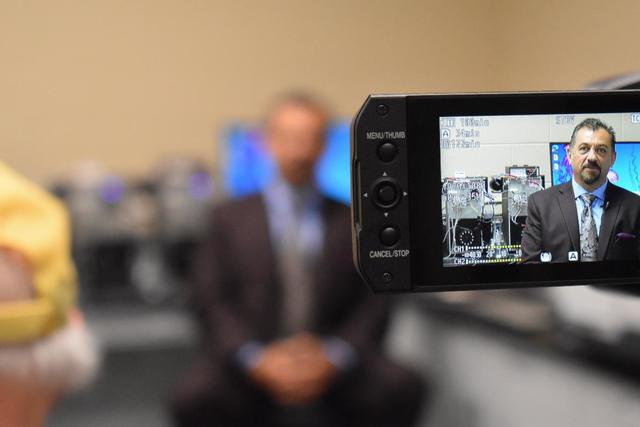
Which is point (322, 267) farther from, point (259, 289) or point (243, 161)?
point (243, 161)

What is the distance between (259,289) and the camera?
1258 mm

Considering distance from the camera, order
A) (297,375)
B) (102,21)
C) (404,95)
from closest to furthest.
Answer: (404,95)
(297,375)
(102,21)

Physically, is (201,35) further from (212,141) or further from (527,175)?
(527,175)

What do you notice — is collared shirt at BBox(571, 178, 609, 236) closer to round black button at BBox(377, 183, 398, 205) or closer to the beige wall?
round black button at BBox(377, 183, 398, 205)

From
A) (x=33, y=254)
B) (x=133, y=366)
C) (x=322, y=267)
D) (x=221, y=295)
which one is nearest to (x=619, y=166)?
(x=33, y=254)

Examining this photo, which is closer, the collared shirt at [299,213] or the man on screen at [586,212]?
the man on screen at [586,212]

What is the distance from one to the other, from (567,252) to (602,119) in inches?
1.9

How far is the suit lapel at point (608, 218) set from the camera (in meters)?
0.28

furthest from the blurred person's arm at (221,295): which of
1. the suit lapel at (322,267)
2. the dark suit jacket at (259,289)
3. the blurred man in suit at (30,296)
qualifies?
the blurred man in suit at (30,296)

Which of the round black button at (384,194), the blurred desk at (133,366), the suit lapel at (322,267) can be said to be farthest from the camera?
the blurred desk at (133,366)

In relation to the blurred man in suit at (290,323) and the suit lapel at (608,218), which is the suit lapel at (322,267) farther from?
the suit lapel at (608,218)

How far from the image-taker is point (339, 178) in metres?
1.51

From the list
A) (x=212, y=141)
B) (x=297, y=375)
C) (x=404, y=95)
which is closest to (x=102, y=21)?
(x=212, y=141)
